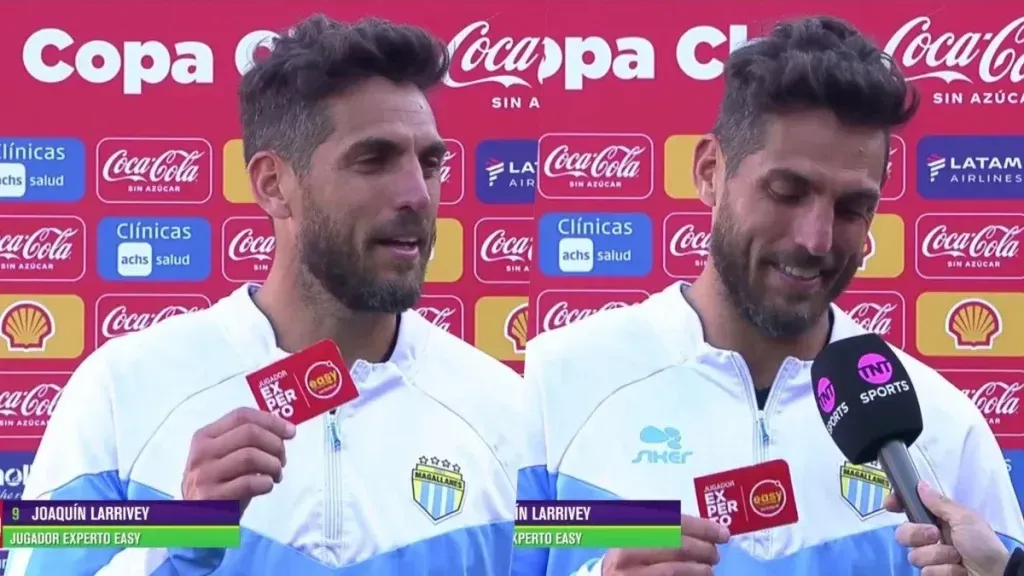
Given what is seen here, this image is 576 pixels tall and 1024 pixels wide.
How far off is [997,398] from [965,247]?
0.30 m

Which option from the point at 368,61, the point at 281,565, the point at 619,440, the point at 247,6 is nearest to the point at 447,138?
the point at 368,61

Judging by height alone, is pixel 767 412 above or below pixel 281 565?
above

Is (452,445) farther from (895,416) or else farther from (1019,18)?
(1019,18)

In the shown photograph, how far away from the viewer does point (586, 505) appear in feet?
8.43

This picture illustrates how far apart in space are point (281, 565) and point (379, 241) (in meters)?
0.62

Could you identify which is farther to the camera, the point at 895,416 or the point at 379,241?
the point at 379,241

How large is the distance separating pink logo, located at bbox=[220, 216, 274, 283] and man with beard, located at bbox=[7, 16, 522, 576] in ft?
0.15

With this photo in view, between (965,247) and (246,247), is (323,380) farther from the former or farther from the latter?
(965,247)

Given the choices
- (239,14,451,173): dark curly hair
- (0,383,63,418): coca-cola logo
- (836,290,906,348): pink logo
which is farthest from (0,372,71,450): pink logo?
(836,290,906,348): pink logo

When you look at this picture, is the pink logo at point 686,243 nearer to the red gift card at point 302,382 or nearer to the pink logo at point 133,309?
the red gift card at point 302,382

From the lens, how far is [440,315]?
2.66 metres

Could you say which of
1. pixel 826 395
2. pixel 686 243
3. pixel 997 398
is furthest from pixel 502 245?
pixel 997 398

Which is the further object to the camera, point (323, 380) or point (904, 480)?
point (323, 380)

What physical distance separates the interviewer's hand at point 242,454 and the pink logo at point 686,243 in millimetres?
816
